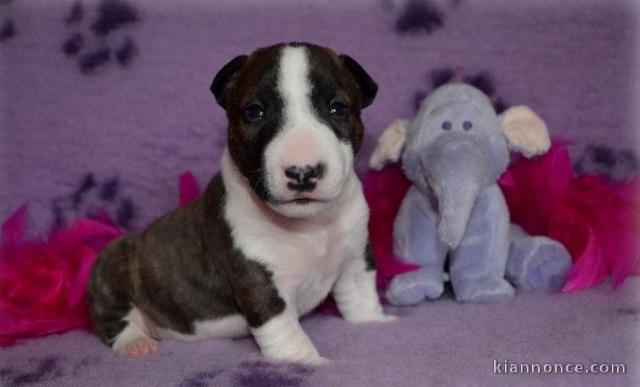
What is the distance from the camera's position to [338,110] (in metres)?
2.93

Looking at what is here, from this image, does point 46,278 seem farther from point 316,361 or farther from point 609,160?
point 609,160

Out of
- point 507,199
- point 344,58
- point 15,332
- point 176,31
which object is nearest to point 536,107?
point 507,199

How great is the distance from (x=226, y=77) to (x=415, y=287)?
124 centimetres

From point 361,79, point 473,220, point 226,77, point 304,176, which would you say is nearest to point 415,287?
point 473,220

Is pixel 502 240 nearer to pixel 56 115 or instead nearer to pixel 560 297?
pixel 560 297

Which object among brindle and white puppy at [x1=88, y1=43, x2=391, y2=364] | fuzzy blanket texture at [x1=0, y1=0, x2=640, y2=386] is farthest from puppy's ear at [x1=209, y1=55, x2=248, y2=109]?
fuzzy blanket texture at [x1=0, y1=0, x2=640, y2=386]

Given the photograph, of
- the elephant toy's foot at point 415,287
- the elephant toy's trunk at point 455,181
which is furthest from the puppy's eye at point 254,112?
the elephant toy's foot at point 415,287

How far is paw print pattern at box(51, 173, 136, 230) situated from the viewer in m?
4.44

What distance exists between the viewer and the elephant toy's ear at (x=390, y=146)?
3.74 meters

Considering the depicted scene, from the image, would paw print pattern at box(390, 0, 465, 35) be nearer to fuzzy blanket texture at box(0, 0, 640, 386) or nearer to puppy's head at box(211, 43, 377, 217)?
fuzzy blanket texture at box(0, 0, 640, 386)

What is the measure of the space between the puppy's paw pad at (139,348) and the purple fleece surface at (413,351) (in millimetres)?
45

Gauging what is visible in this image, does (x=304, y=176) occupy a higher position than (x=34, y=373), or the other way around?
(x=304, y=176)

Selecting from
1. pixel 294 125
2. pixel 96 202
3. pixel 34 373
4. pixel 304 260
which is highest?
pixel 294 125

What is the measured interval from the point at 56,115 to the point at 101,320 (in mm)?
1426
